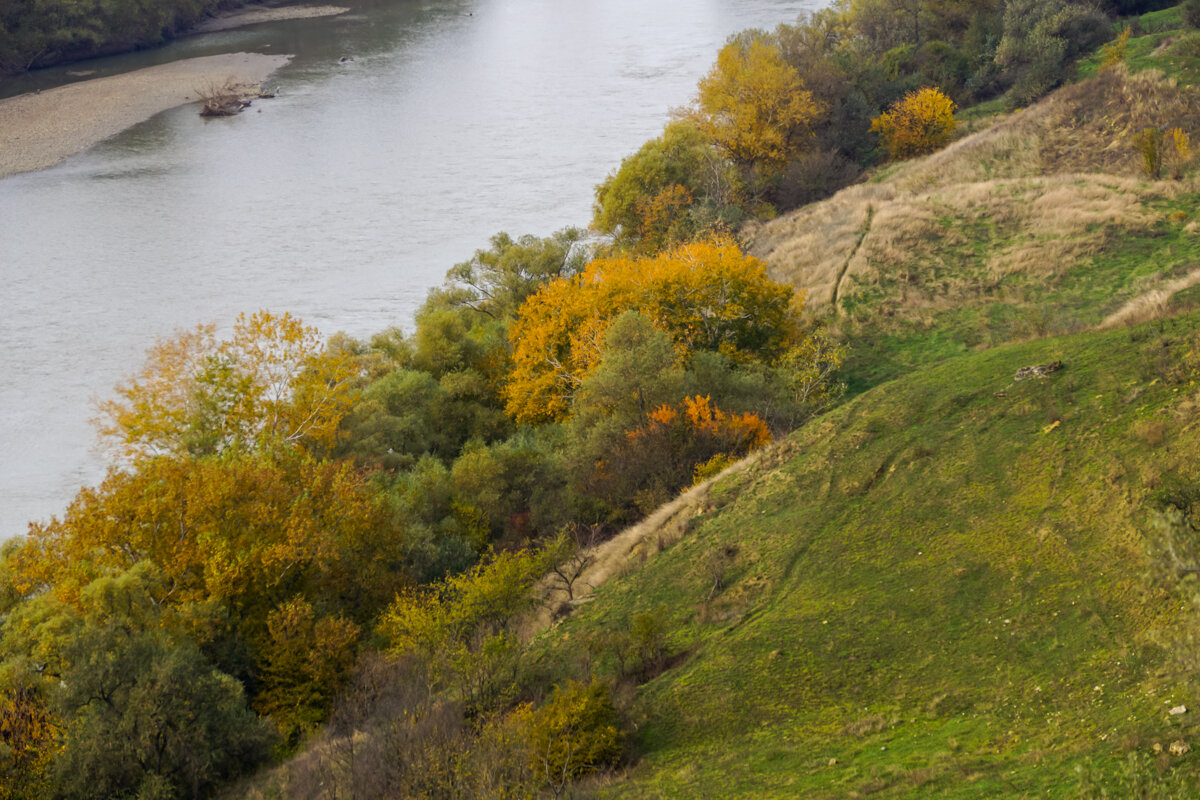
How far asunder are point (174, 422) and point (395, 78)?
6646 centimetres

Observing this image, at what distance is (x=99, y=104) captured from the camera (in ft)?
277

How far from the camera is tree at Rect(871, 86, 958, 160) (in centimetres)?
5834

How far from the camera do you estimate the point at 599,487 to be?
28391mm

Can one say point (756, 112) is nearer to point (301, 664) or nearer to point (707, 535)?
point (707, 535)

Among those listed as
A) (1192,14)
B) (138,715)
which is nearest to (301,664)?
(138,715)

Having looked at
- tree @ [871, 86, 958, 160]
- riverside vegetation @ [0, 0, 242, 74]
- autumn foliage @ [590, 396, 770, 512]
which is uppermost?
riverside vegetation @ [0, 0, 242, 74]

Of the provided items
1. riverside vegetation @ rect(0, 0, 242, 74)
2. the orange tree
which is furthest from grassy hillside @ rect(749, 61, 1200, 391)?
riverside vegetation @ rect(0, 0, 242, 74)

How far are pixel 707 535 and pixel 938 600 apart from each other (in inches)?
263

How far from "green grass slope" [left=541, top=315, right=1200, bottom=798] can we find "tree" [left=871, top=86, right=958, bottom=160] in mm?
39720

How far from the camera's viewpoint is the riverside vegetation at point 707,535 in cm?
1342

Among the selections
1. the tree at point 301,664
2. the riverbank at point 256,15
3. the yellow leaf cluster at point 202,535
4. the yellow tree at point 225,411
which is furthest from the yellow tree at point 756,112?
the riverbank at point 256,15

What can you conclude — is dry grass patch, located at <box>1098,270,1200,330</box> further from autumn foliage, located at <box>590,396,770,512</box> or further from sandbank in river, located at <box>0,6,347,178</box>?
sandbank in river, located at <box>0,6,347,178</box>

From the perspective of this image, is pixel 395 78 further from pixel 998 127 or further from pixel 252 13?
pixel 998 127

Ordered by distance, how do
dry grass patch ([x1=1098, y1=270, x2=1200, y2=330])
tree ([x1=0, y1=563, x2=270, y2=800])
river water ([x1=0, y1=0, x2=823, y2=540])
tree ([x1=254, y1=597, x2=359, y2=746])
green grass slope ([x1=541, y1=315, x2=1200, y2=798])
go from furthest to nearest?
river water ([x1=0, y1=0, x2=823, y2=540]) → dry grass patch ([x1=1098, y1=270, x2=1200, y2=330]) → tree ([x1=254, y1=597, x2=359, y2=746]) → tree ([x1=0, y1=563, x2=270, y2=800]) → green grass slope ([x1=541, y1=315, x2=1200, y2=798])
